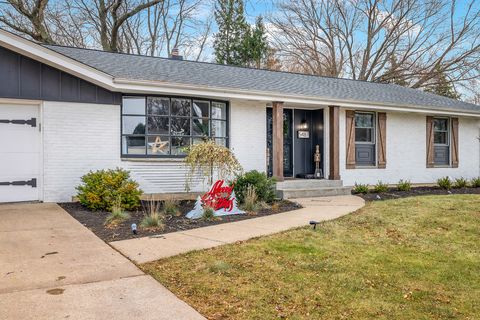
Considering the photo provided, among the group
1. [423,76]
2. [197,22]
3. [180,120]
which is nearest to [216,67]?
[180,120]

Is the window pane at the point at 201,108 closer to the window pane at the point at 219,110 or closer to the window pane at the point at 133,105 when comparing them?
the window pane at the point at 219,110

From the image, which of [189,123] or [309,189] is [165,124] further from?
[309,189]

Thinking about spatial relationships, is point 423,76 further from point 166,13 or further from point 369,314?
point 369,314

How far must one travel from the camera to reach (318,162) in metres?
12.9

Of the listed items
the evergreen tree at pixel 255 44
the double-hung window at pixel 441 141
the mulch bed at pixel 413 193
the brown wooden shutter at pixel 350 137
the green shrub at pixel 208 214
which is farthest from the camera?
the evergreen tree at pixel 255 44

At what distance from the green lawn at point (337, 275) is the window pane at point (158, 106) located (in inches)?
212

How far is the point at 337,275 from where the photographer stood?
13.9ft

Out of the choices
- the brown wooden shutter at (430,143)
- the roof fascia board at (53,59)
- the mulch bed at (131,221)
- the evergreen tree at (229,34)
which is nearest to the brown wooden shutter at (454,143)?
the brown wooden shutter at (430,143)

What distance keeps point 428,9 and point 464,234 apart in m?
24.9

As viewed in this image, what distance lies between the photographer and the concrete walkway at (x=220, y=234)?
5074 millimetres

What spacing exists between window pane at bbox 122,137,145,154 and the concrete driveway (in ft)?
13.7

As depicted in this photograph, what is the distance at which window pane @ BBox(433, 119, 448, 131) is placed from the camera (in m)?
15.0

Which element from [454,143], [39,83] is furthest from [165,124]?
[454,143]

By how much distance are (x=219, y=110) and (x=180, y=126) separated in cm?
126
